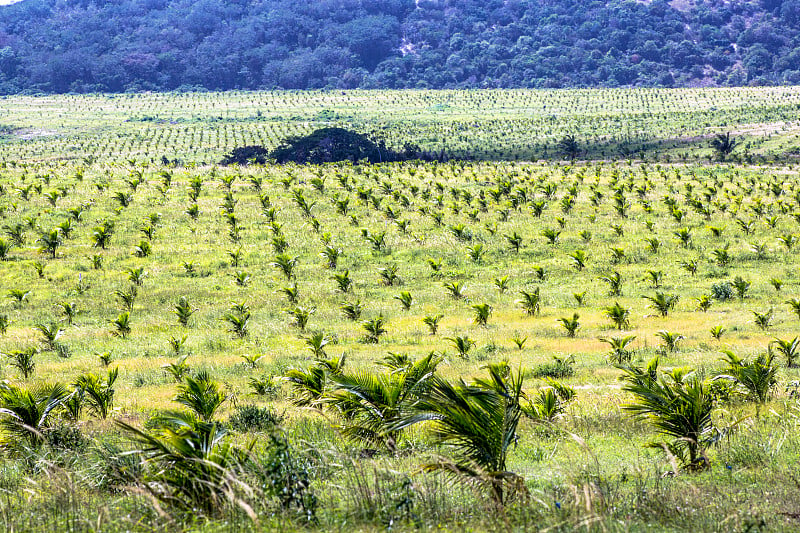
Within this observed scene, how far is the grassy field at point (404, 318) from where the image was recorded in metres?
6.16

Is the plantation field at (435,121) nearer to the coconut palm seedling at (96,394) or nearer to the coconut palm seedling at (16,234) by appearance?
the coconut palm seedling at (16,234)

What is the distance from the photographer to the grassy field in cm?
616

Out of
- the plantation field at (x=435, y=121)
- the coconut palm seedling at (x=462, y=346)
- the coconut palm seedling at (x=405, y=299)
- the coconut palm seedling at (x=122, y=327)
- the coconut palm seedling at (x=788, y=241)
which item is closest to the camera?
the coconut palm seedling at (x=462, y=346)

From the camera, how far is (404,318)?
22.7 metres

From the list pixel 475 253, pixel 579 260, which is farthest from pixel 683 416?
pixel 475 253

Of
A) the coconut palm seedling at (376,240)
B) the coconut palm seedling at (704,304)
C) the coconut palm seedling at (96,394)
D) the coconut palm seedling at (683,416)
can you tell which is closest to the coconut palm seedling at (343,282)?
the coconut palm seedling at (376,240)

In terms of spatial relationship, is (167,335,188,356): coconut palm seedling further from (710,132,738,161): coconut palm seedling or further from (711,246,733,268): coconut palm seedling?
(710,132,738,161): coconut palm seedling

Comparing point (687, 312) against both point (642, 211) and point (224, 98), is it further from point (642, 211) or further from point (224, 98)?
point (224, 98)

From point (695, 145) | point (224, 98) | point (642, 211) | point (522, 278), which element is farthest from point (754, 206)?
point (224, 98)

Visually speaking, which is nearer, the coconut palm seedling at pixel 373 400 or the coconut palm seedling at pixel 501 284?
the coconut palm seedling at pixel 373 400

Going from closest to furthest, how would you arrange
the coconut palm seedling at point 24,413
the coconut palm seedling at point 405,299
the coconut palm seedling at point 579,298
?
the coconut palm seedling at point 24,413, the coconut palm seedling at point 405,299, the coconut palm seedling at point 579,298

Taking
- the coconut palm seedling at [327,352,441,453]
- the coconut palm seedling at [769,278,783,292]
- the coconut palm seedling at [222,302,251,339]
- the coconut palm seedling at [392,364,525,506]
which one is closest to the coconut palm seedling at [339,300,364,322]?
the coconut palm seedling at [222,302,251,339]

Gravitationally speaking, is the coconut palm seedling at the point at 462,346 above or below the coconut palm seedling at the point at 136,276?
above

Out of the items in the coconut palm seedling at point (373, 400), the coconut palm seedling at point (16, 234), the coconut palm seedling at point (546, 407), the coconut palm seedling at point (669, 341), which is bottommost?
the coconut palm seedling at point (16, 234)
